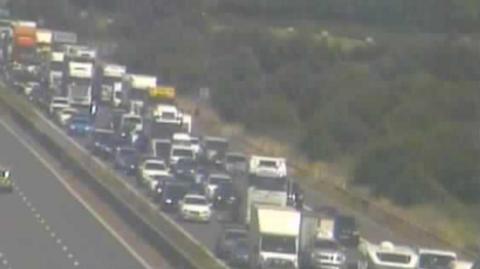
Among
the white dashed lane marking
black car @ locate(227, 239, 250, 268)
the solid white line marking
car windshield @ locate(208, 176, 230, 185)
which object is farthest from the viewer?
car windshield @ locate(208, 176, 230, 185)

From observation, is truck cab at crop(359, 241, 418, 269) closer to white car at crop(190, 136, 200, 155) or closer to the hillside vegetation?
the hillside vegetation

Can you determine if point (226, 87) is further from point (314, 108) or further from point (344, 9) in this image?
point (344, 9)

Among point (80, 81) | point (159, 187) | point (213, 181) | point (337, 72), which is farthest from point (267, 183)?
point (337, 72)

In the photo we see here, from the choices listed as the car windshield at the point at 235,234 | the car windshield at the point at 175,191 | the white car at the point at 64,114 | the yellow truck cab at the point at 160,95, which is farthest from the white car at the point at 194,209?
the yellow truck cab at the point at 160,95

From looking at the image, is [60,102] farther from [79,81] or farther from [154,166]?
[154,166]

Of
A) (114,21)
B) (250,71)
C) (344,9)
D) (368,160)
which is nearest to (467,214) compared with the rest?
(368,160)

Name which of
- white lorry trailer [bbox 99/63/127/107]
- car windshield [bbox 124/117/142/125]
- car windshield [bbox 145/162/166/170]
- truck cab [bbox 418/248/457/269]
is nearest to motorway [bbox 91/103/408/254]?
car windshield [bbox 145/162/166/170]
